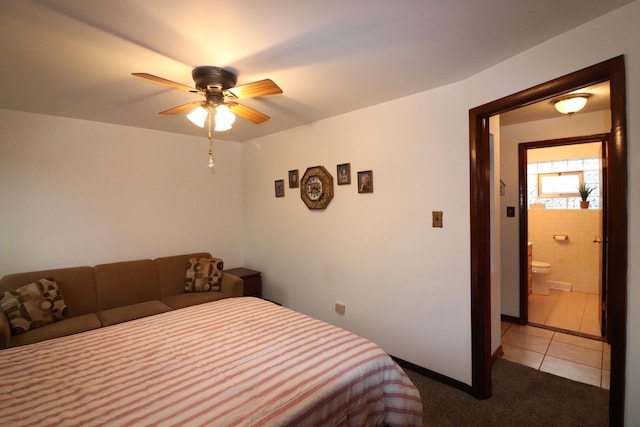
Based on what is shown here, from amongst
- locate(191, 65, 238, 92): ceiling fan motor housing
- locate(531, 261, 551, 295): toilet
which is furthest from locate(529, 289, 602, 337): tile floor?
locate(191, 65, 238, 92): ceiling fan motor housing

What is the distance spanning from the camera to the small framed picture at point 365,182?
269 centimetres

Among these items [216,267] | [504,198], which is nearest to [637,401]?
[504,198]

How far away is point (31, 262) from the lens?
2.69 m

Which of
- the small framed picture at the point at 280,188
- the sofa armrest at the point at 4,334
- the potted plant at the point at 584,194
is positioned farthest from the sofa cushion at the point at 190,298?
the potted plant at the point at 584,194

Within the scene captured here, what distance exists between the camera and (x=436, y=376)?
7.72 ft

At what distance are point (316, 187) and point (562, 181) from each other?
434 cm

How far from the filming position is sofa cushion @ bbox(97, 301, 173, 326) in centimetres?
250

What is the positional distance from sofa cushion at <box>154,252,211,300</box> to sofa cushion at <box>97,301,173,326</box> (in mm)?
277

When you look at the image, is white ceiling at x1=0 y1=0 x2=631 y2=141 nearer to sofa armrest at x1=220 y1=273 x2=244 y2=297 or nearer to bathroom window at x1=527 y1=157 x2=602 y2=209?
sofa armrest at x1=220 y1=273 x2=244 y2=297

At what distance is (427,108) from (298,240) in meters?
1.97

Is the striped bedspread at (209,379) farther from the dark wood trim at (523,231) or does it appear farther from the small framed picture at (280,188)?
the dark wood trim at (523,231)

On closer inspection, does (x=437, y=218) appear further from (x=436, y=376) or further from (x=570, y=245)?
(x=570, y=245)

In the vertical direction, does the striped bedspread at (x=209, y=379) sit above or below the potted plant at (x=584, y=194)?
below

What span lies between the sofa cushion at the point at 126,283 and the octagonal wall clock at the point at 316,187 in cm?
186
